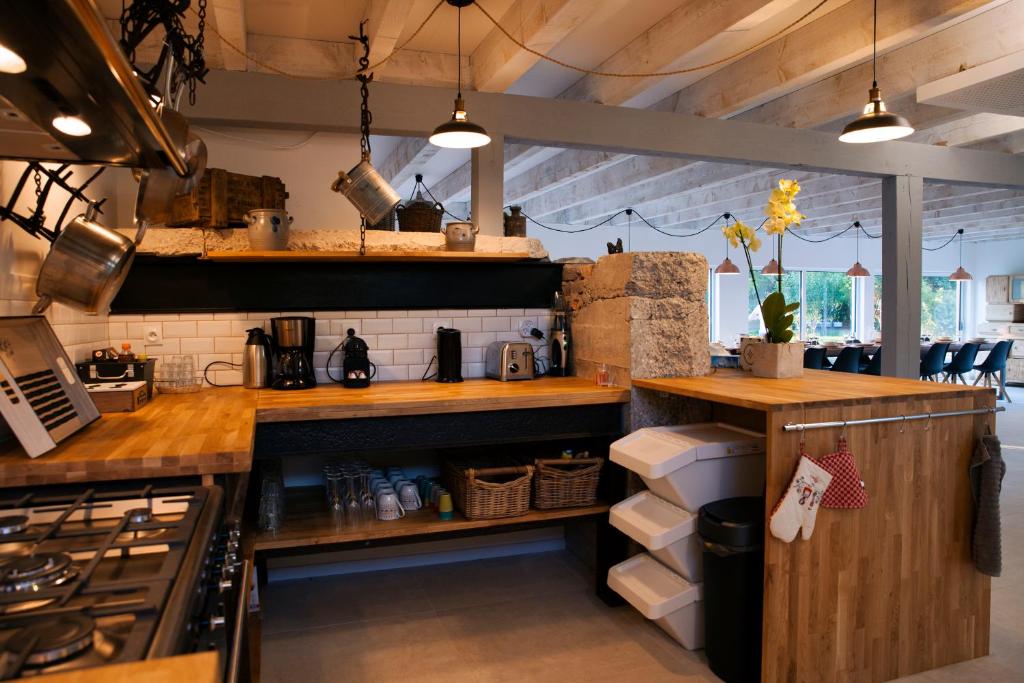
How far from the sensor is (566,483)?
3.00 m

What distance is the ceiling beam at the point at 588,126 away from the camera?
3742mm

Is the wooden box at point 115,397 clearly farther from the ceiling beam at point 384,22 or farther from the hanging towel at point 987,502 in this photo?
the hanging towel at point 987,502

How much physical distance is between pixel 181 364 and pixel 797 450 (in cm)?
246

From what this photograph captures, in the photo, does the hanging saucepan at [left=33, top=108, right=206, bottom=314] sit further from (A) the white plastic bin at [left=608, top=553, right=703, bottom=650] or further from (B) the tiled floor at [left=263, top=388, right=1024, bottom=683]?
(A) the white plastic bin at [left=608, top=553, right=703, bottom=650]

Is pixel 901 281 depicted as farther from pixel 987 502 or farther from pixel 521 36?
pixel 521 36

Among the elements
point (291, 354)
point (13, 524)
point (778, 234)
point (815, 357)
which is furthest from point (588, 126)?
point (815, 357)

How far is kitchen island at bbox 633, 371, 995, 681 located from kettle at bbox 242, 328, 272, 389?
1817 mm

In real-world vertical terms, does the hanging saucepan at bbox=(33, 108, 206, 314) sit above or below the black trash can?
above

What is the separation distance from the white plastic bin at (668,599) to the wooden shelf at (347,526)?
405 millimetres

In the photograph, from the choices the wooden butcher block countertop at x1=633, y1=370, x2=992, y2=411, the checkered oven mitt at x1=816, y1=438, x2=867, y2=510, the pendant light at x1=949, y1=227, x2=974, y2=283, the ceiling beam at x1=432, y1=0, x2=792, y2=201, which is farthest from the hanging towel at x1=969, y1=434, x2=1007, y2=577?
the pendant light at x1=949, y1=227, x2=974, y2=283

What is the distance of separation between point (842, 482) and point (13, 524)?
2.22 metres

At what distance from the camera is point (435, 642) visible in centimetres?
270

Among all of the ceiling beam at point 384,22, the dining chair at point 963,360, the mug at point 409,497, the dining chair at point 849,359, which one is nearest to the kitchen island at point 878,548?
the mug at point 409,497

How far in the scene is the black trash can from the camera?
2.31 metres
